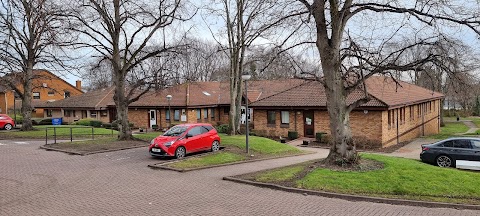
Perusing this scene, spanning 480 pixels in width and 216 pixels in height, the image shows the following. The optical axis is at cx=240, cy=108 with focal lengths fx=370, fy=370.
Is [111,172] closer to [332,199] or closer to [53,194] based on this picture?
[53,194]

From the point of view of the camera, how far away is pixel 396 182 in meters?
10.1

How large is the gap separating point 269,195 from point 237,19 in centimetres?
1788

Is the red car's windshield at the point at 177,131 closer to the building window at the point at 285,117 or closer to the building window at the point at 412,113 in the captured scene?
the building window at the point at 285,117

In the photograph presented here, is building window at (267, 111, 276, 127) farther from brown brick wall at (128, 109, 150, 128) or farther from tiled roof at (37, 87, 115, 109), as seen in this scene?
tiled roof at (37, 87, 115, 109)

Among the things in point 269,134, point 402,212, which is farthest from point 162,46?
point 402,212

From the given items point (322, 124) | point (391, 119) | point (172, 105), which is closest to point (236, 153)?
point (322, 124)

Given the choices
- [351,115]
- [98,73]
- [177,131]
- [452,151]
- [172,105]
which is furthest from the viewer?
[98,73]

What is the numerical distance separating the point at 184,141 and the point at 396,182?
860cm

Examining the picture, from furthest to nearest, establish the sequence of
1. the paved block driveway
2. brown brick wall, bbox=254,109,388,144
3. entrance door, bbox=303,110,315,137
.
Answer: entrance door, bbox=303,110,315,137 < brown brick wall, bbox=254,109,388,144 < the paved block driveway

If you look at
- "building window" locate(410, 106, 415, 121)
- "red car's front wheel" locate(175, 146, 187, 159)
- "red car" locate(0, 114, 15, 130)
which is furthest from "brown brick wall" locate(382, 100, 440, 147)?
"red car" locate(0, 114, 15, 130)

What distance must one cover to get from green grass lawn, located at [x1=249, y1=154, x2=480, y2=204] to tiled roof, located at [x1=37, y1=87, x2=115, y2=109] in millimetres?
31821

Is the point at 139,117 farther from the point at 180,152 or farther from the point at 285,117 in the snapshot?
the point at 180,152

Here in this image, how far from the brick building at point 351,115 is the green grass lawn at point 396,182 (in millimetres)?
10957

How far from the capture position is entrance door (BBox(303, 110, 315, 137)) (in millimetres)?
26203
